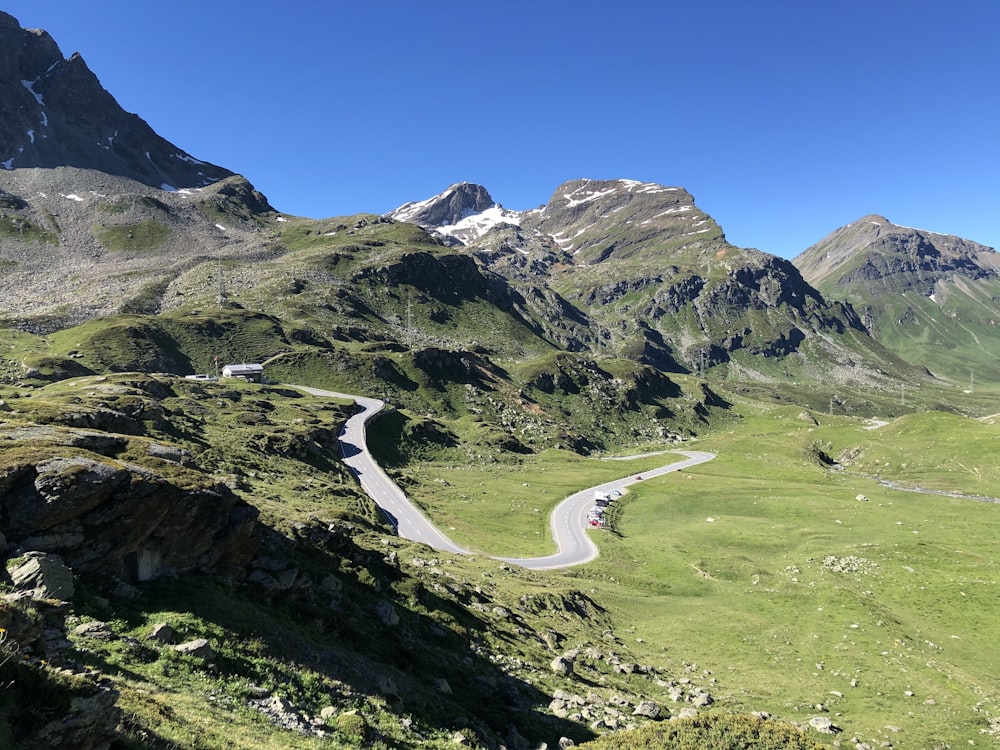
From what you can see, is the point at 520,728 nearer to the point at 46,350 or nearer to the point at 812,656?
the point at 812,656

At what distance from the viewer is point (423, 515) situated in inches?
3041

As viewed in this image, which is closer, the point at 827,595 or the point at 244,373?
the point at 827,595

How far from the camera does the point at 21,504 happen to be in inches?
715

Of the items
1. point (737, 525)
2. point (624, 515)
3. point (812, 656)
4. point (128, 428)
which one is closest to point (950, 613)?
point (812, 656)

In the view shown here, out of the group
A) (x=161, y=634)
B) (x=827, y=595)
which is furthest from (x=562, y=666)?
(x=827, y=595)

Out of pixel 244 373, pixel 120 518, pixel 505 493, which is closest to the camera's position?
pixel 120 518

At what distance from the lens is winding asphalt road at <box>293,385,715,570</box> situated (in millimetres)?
66938

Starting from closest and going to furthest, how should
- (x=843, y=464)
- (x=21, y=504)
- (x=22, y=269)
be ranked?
(x=21, y=504), (x=843, y=464), (x=22, y=269)

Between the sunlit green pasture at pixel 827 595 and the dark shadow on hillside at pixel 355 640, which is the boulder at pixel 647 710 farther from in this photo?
the sunlit green pasture at pixel 827 595

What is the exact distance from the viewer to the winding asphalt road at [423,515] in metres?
66.9

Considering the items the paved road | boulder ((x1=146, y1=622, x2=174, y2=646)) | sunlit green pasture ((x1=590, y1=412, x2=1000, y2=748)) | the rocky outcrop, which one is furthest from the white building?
boulder ((x1=146, y1=622, x2=174, y2=646))

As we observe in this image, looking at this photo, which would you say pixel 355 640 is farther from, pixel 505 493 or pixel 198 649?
pixel 505 493

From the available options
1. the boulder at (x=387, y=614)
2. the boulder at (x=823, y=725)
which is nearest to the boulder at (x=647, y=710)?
the boulder at (x=823, y=725)

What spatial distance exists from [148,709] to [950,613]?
233 feet
